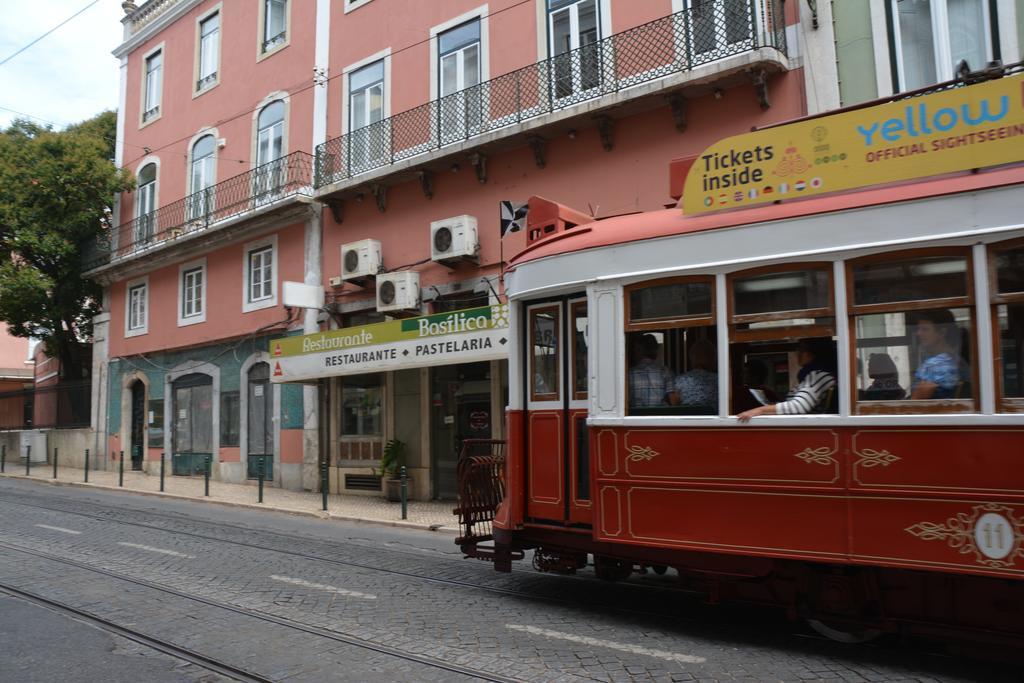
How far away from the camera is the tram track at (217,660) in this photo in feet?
16.8

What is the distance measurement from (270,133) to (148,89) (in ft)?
26.3

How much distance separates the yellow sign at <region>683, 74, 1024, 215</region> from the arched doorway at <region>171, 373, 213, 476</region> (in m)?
19.4

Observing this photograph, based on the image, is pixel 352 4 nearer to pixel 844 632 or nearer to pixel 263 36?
pixel 263 36

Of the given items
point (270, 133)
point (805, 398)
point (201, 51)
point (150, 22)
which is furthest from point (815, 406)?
point (150, 22)

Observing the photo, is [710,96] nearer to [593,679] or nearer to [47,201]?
[593,679]

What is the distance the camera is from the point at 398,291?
16.6m

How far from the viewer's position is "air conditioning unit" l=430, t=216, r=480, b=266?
51.5 ft

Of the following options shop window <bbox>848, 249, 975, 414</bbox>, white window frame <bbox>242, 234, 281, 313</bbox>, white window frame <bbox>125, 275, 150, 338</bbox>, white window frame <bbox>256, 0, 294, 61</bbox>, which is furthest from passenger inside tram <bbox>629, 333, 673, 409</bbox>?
white window frame <bbox>125, 275, 150, 338</bbox>

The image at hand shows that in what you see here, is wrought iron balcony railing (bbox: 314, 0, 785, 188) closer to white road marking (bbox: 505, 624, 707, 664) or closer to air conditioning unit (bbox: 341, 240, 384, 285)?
air conditioning unit (bbox: 341, 240, 384, 285)

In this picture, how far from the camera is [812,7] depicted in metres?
12.2

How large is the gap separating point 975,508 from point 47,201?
88.4 ft

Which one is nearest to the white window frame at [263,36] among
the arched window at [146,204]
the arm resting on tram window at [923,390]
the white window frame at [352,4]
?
the white window frame at [352,4]

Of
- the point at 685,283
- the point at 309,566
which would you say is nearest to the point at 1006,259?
the point at 685,283

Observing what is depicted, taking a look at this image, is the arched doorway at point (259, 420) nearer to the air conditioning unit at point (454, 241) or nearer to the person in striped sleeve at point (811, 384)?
the air conditioning unit at point (454, 241)
